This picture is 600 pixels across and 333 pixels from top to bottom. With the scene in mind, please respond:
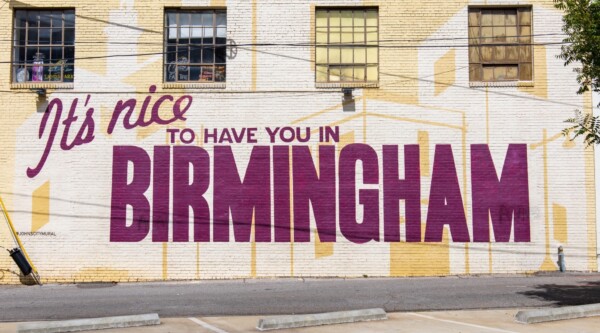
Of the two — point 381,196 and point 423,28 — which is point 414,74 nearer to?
point 423,28

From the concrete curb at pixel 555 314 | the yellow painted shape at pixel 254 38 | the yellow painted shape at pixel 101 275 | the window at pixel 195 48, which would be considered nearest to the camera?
the concrete curb at pixel 555 314

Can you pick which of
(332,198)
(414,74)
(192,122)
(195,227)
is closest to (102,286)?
(195,227)

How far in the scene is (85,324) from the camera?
32.0 feet

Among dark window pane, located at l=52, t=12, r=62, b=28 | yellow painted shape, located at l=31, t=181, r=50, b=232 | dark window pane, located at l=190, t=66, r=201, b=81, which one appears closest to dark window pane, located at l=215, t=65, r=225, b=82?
dark window pane, located at l=190, t=66, r=201, b=81

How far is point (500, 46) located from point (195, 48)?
8.28 meters

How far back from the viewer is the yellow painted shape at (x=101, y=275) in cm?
1639

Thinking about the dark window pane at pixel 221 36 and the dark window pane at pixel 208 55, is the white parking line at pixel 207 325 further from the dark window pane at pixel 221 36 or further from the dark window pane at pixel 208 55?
the dark window pane at pixel 221 36

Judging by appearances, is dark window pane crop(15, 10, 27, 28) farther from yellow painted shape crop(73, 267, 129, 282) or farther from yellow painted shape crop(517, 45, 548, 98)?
yellow painted shape crop(517, 45, 548, 98)

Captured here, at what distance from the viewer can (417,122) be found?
55.3 feet

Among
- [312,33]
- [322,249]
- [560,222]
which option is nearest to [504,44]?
[560,222]

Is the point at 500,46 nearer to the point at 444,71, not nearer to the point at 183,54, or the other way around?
the point at 444,71

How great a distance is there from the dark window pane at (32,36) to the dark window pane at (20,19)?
241 millimetres

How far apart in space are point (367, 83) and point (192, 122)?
479cm

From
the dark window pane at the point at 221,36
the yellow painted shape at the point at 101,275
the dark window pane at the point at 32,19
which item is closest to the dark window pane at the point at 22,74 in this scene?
the dark window pane at the point at 32,19
